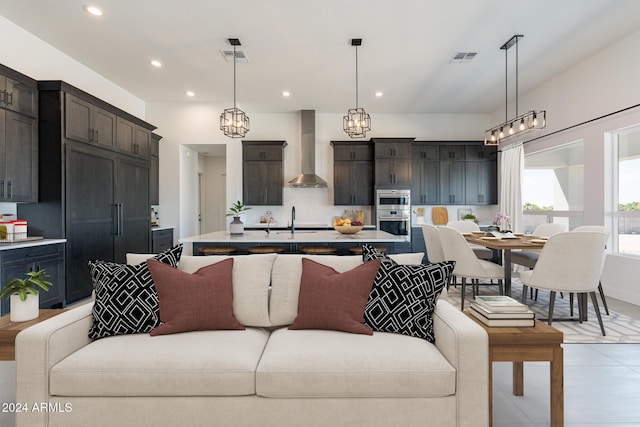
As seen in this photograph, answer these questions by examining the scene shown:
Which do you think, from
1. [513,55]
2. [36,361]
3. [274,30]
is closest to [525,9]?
[513,55]

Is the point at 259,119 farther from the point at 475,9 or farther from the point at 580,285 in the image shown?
the point at 580,285

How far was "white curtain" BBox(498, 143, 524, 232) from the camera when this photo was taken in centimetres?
613

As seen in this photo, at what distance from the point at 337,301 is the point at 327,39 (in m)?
3.35

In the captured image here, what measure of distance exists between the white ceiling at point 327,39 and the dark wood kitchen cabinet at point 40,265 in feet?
7.97

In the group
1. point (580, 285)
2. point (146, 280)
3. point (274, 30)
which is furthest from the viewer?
point (274, 30)

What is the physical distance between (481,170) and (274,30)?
503cm

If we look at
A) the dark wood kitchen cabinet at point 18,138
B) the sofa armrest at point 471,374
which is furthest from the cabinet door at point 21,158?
the sofa armrest at point 471,374

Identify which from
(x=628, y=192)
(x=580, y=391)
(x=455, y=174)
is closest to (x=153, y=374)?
(x=580, y=391)

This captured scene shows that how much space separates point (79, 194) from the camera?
159 inches

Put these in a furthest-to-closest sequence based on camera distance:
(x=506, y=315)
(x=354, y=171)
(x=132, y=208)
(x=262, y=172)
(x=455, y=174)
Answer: (x=455, y=174) → (x=354, y=171) → (x=262, y=172) → (x=132, y=208) → (x=506, y=315)

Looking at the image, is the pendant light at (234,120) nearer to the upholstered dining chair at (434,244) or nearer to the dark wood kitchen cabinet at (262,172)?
the dark wood kitchen cabinet at (262,172)

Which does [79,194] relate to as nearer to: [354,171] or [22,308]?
[22,308]

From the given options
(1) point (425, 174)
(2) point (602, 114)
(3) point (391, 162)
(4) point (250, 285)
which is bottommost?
(4) point (250, 285)

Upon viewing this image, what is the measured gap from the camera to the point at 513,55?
446cm
